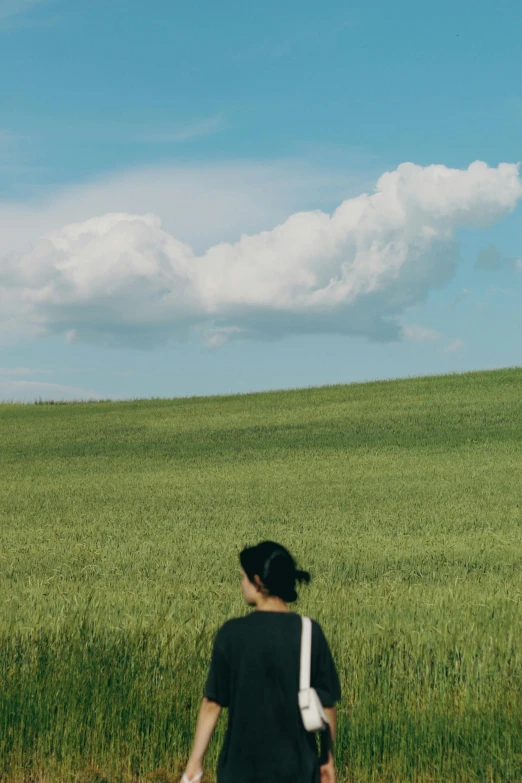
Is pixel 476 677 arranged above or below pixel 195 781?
below

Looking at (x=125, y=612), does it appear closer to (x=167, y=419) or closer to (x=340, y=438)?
(x=340, y=438)

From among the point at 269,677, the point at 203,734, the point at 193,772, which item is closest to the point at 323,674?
the point at 269,677

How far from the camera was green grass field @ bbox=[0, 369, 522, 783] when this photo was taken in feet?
20.4

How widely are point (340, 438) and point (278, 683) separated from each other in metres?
31.4

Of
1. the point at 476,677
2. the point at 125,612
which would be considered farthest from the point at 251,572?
the point at 125,612

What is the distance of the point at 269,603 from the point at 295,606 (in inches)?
233

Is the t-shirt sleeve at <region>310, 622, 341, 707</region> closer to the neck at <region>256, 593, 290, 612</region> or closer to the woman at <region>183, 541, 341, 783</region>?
the woman at <region>183, 541, 341, 783</region>

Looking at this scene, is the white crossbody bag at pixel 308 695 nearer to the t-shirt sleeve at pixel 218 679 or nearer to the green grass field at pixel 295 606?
the t-shirt sleeve at pixel 218 679

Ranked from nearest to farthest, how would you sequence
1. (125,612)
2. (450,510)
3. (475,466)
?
1. (125,612)
2. (450,510)
3. (475,466)

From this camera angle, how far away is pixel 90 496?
78.4ft

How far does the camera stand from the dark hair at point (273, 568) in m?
3.56

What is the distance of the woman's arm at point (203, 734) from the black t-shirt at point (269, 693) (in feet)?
0.36

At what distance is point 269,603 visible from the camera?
11.9ft

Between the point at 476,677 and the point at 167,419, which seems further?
the point at 167,419
